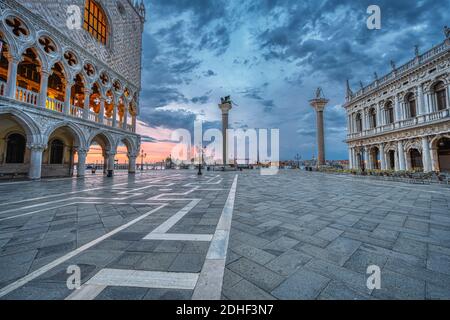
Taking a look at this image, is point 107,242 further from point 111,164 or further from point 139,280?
point 111,164

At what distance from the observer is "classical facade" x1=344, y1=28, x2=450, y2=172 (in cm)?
1777

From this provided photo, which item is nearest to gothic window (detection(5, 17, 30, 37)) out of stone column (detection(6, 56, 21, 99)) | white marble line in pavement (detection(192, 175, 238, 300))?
stone column (detection(6, 56, 21, 99))

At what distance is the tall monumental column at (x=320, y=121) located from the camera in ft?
109

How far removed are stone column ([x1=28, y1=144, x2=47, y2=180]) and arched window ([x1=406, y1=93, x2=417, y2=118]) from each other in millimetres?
35404

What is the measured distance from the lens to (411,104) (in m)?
21.2

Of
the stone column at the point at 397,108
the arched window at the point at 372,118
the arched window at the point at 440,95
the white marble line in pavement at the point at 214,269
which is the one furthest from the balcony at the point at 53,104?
the arched window at the point at 372,118

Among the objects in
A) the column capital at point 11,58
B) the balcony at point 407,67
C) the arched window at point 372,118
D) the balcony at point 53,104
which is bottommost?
the balcony at point 53,104

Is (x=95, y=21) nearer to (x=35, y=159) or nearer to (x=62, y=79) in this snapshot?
(x=62, y=79)

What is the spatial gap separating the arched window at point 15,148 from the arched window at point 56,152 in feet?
6.43

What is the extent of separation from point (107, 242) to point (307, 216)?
4.11m

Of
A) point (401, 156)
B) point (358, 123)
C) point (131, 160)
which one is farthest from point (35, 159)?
point (358, 123)

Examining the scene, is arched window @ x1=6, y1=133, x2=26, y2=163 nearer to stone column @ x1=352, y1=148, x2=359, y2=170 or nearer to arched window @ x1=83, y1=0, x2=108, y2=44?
arched window @ x1=83, y1=0, x2=108, y2=44

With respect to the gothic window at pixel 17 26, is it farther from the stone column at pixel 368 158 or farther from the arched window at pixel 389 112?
the stone column at pixel 368 158

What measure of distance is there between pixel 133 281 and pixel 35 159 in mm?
15188
